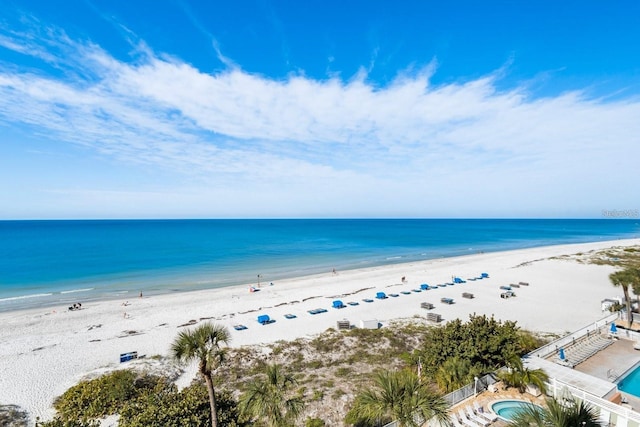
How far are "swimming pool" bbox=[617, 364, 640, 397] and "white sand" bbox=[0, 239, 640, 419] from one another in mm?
8533

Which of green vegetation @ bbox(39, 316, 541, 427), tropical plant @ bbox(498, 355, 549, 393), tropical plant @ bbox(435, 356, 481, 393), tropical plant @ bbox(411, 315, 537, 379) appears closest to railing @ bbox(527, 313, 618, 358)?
green vegetation @ bbox(39, 316, 541, 427)

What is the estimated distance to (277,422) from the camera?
10.9 metres

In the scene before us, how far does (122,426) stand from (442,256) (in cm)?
7371

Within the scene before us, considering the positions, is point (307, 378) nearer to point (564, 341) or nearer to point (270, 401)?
point (270, 401)

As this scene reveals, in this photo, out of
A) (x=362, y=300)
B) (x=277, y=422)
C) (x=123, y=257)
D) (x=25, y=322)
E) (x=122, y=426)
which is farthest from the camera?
(x=123, y=257)

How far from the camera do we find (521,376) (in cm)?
1493

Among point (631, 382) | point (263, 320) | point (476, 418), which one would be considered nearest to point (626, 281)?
point (631, 382)

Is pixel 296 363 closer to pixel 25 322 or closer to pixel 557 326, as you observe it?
pixel 557 326

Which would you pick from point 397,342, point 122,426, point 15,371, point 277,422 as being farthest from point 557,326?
point 15,371

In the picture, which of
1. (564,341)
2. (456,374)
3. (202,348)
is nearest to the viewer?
(202,348)

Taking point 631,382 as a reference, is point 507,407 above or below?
above

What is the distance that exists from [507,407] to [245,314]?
23953mm

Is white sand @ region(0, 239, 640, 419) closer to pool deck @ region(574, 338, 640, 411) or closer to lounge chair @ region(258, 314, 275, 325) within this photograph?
lounge chair @ region(258, 314, 275, 325)

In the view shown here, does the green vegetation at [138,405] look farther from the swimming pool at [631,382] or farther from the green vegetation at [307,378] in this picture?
the swimming pool at [631,382]
